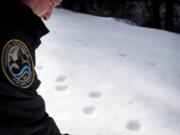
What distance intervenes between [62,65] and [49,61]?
14 centimetres

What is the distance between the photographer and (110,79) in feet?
9.05

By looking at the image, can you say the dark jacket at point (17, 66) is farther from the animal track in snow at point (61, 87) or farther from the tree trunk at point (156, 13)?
the tree trunk at point (156, 13)

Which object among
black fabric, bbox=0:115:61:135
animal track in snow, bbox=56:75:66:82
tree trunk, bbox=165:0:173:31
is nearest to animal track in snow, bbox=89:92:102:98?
animal track in snow, bbox=56:75:66:82

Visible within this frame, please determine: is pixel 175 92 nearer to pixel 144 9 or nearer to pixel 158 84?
pixel 158 84

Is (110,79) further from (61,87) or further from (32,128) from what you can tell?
(32,128)

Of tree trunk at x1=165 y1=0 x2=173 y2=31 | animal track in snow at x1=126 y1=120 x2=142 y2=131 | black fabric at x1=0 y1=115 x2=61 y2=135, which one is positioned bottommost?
tree trunk at x1=165 y1=0 x2=173 y2=31

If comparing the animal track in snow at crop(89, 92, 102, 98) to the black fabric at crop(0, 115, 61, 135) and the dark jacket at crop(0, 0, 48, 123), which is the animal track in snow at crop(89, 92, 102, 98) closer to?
the black fabric at crop(0, 115, 61, 135)

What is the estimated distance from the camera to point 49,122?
1039mm

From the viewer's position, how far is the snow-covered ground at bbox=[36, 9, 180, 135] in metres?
2.25

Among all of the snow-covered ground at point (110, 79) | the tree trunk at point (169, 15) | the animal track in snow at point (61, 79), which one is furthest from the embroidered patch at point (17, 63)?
the tree trunk at point (169, 15)

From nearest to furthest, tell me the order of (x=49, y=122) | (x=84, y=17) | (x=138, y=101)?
1. (x=49, y=122)
2. (x=138, y=101)
3. (x=84, y=17)

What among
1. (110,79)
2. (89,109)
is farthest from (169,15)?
(89,109)

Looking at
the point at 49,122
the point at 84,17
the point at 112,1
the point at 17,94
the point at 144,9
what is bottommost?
the point at 144,9

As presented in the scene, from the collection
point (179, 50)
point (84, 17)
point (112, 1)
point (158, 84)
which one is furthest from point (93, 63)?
point (112, 1)
